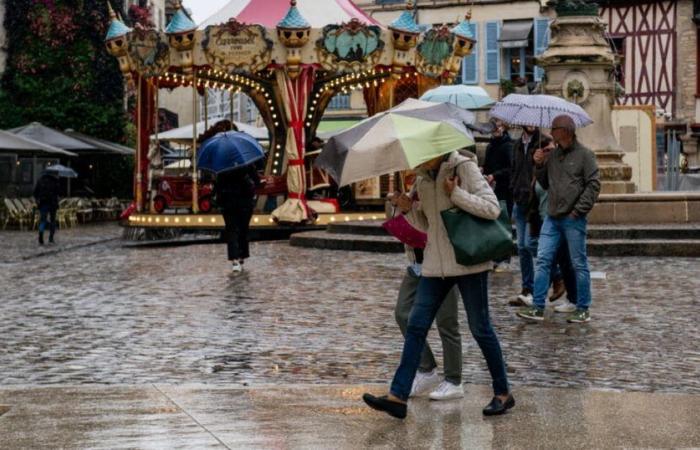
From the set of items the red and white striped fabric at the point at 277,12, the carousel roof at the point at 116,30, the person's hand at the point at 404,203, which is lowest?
the person's hand at the point at 404,203

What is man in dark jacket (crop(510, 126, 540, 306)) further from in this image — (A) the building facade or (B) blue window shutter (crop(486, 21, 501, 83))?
(B) blue window shutter (crop(486, 21, 501, 83))

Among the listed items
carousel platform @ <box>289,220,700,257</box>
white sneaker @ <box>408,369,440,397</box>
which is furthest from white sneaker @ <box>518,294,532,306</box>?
carousel platform @ <box>289,220,700,257</box>

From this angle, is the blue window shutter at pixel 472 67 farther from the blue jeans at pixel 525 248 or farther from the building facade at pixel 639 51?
the blue jeans at pixel 525 248

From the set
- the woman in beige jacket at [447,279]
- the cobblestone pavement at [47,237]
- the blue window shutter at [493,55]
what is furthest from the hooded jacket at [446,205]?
the blue window shutter at [493,55]

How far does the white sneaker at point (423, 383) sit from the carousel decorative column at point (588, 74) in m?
13.4

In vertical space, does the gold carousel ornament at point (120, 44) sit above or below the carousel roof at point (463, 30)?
below

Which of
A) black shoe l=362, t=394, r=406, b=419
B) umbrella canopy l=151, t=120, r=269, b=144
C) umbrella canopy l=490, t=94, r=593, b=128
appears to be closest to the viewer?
black shoe l=362, t=394, r=406, b=419

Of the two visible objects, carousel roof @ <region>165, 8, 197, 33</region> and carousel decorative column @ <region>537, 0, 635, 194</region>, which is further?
carousel roof @ <region>165, 8, 197, 33</region>

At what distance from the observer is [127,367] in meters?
9.15

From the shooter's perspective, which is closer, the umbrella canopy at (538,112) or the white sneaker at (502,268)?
the umbrella canopy at (538,112)

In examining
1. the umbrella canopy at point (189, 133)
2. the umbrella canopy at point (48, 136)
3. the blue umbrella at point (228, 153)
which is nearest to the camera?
the blue umbrella at point (228, 153)

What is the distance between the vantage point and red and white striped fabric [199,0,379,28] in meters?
27.4

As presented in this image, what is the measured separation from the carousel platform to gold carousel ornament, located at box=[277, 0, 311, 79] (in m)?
5.89

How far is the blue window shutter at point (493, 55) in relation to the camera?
45.2 m
